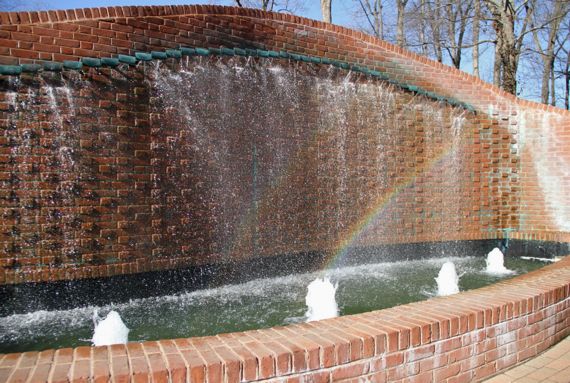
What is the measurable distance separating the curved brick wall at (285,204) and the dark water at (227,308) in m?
0.49

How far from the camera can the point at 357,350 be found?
2.60 meters

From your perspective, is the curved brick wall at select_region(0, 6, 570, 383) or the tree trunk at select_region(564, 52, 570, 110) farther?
the tree trunk at select_region(564, 52, 570, 110)

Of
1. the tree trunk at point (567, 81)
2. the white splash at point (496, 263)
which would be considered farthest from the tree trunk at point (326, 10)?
the tree trunk at point (567, 81)

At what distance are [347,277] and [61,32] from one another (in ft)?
16.2

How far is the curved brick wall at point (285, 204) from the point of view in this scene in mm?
2477

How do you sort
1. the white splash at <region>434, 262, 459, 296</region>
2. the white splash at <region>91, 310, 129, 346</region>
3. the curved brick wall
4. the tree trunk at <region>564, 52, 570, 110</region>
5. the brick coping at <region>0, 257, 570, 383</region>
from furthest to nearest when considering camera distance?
the tree trunk at <region>564, 52, 570, 110</region>, the white splash at <region>434, 262, 459, 296</region>, the white splash at <region>91, 310, 129, 346</region>, the curved brick wall, the brick coping at <region>0, 257, 570, 383</region>

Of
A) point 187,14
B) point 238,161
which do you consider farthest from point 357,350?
point 187,14

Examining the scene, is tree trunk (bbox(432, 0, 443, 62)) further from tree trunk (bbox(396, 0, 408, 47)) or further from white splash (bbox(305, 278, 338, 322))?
white splash (bbox(305, 278, 338, 322))

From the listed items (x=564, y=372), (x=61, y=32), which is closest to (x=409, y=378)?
(x=564, y=372)

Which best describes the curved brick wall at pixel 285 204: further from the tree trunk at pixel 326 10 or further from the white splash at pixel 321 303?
the tree trunk at pixel 326 10

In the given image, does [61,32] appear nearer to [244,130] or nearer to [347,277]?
[244,130]

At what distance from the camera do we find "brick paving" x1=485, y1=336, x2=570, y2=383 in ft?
10.4

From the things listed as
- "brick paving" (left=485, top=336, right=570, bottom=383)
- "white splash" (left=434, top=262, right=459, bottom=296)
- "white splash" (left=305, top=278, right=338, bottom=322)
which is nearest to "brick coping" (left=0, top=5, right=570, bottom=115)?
"white splash" (left=305, top=278, right=338, bottom=322)

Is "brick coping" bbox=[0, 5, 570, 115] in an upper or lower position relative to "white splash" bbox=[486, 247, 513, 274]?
upper
